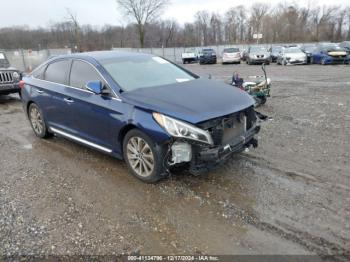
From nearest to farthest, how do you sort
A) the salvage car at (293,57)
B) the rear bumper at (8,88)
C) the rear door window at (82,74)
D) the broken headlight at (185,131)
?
1. the broken headlight at (185,131)
2. the rear door window at (82,74)
3. the rear bumper at (8,88)
4. the salvage car at (293,57)

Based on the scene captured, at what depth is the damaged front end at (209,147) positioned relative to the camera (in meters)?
3.70

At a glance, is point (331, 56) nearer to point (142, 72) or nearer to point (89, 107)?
point (142, 72)

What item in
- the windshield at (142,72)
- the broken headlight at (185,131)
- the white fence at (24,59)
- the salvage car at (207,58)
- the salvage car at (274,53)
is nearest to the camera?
the broken headlight at (185,131)

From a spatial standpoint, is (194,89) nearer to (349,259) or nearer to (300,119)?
(349,259)

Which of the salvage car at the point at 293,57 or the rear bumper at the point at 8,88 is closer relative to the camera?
the rear bumper at the point at 8,88

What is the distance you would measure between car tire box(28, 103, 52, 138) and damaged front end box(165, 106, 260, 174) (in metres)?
3.23

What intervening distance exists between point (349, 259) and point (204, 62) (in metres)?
30.2

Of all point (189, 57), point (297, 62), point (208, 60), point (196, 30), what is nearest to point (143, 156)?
point (297, 62)

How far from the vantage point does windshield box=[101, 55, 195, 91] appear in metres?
4.54

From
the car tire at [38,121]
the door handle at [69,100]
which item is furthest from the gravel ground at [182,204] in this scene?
the door handle at [69,100]

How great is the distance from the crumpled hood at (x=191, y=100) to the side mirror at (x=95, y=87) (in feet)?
1.28

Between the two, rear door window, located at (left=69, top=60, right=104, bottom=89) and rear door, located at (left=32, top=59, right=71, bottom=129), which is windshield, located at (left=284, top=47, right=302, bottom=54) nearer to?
rear door, located at (left=32, top=59, right=71, bottom=129)

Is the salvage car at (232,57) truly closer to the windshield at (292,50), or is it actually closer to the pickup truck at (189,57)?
the windshield at (292,50)

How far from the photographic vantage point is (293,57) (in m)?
23.8
